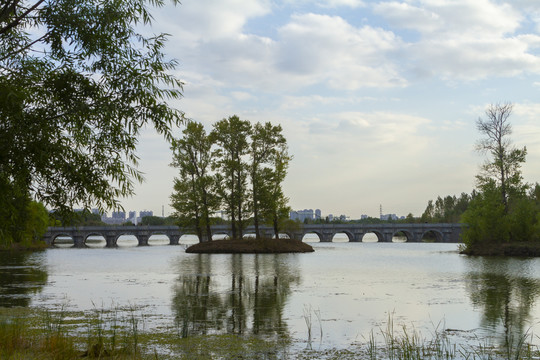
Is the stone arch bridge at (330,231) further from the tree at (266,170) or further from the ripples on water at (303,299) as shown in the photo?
the ripples on water at (303,299)

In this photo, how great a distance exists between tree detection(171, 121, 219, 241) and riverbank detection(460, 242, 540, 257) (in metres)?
29.4

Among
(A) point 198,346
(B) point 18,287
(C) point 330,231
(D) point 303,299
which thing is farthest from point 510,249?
(C) point 330,231

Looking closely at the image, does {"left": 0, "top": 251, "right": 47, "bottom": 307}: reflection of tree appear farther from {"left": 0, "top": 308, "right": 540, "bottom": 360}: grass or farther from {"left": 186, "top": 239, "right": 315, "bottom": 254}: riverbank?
{"left": 186, "top": 239, "right": 315, "bottom": 254}: riverbank

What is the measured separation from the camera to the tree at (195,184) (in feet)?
194

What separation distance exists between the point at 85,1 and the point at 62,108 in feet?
9.80

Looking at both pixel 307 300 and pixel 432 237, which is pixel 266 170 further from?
pixel 432 237

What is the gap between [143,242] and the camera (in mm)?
113562

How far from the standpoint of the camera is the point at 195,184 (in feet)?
196

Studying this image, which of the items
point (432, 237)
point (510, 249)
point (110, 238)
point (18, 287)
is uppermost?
point (18, 287)

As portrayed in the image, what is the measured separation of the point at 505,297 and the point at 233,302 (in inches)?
429

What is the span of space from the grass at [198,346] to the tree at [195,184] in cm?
4492

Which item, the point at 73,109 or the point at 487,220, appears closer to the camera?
the point at 73,109

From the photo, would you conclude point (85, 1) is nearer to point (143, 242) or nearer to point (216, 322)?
point (216, 322)

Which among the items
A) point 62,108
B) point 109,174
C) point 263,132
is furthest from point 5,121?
point 263,132
